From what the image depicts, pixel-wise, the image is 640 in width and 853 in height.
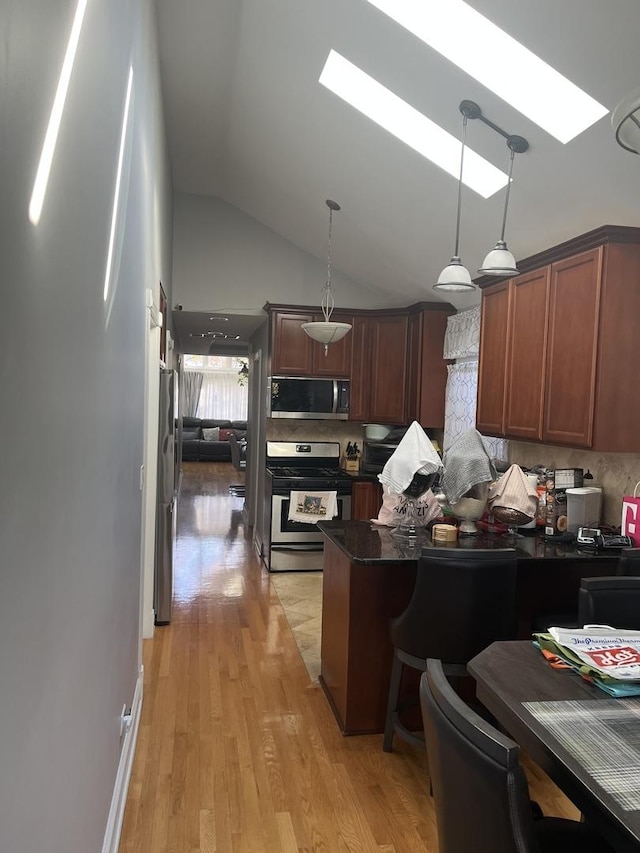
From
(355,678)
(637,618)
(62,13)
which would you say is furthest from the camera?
(355,678)

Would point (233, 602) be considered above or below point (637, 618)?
below

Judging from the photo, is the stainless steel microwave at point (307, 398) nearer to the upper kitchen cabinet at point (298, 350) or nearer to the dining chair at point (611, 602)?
the upper kitchen cabinet at point (298, 350)

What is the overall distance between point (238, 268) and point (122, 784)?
4746 mm

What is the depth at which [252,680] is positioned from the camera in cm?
346

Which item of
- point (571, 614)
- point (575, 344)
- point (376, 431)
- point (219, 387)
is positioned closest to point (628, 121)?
point (575, 344)

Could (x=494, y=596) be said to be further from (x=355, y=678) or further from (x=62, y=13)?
(x=62, y=13)

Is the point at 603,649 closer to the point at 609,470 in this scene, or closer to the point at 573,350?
the point at 573,350

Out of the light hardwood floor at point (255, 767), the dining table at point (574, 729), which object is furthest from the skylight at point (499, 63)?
the light hardwood floor at point (255, 767)

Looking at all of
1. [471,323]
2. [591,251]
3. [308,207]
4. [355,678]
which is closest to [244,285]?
[308,207]

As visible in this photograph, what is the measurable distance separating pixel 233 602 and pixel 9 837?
3919mm

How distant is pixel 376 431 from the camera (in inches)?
251

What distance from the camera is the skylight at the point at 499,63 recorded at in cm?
265

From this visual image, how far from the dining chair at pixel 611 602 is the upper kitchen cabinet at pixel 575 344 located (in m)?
1.05

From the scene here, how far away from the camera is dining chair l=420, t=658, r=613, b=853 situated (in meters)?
1.06
